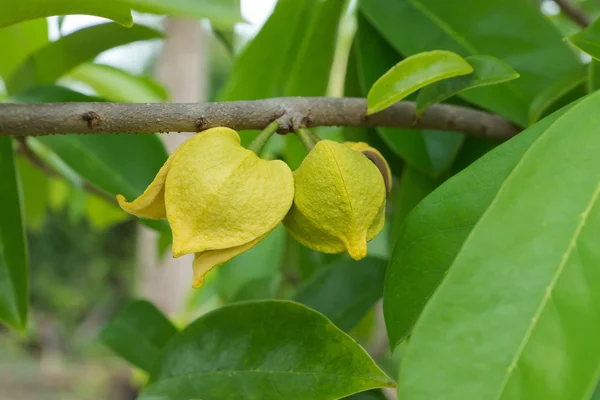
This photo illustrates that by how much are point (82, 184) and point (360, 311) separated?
2.21 ft

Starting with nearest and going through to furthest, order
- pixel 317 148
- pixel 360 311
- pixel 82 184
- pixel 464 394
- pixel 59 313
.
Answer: pixel 464 394, pixel 317 148, pixel 360 311, pixel 82 184, pixel 59 313

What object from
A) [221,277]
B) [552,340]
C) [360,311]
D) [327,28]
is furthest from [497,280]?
[221,277]

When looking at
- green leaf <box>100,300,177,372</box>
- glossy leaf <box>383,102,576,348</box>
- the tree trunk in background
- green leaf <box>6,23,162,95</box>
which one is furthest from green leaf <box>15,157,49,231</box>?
the tree trunk in background

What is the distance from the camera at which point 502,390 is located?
377mm

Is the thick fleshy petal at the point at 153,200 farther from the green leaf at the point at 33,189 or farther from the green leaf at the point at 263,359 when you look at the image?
the green leaf at the point at 33,189

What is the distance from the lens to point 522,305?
15.5 inches

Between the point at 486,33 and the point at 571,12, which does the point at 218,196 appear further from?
the point at 571,12

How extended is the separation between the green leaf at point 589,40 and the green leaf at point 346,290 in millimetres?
408

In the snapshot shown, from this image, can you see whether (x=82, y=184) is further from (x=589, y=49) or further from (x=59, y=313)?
(x=59, y=313)

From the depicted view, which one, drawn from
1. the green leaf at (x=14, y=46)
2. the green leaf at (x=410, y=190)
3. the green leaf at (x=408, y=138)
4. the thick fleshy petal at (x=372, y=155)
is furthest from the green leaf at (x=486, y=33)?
the green leaf at (x=14, y=46)

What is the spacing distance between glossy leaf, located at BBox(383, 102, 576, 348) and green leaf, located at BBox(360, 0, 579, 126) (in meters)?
0.34

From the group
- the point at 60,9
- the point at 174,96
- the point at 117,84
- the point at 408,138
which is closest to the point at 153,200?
the point at 60,9

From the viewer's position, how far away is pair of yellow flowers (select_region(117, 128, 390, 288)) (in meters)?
0.52

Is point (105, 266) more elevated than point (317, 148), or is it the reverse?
point (317, 148)
